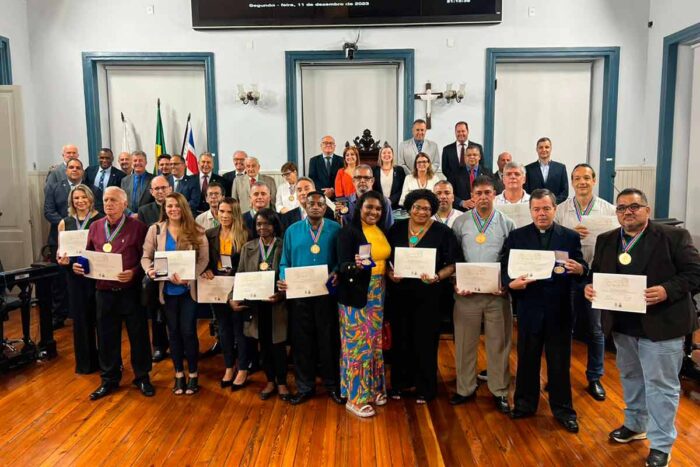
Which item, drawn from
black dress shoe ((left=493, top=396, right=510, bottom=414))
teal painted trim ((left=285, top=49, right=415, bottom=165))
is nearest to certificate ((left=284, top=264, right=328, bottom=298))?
black dress shoe ((left=493, top=396, right=510, bottom=414))

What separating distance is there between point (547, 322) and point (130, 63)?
22.3 ft

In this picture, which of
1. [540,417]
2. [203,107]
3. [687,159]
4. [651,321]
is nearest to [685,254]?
[651,321]

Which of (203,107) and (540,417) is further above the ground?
(203,107)

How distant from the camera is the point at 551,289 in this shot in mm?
3223

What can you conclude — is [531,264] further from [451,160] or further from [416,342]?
[451,160]

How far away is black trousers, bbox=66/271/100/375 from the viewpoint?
4.16m

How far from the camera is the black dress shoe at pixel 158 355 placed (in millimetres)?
4602

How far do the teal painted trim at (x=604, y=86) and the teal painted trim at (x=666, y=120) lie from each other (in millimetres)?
611

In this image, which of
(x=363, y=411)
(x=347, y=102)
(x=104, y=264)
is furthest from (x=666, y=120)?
(x=104, y=264)

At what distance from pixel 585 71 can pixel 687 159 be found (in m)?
1.90

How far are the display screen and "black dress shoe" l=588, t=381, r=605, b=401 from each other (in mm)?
5159

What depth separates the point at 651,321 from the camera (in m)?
2.78

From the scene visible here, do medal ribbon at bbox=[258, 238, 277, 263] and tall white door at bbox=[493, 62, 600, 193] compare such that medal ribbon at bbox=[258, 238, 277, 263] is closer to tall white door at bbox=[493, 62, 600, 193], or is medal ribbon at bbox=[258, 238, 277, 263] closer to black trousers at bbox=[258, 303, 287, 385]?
→ black trousers at bbox=[258, 303, 287, 385]

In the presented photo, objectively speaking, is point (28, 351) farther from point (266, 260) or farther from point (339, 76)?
point (339, 76)
